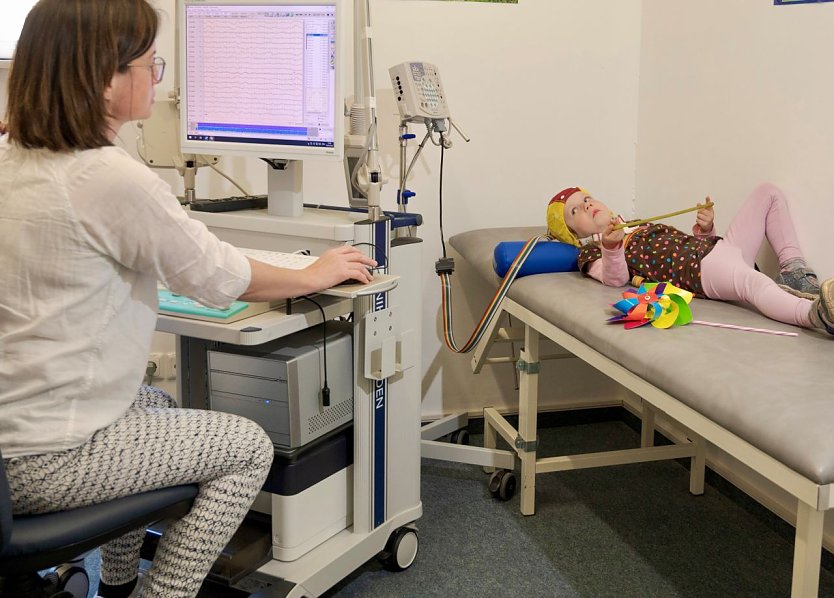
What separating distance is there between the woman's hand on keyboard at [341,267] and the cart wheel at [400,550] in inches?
29.0

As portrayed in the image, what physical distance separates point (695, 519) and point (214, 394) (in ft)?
4.56

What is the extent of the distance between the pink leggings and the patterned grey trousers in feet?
3.75

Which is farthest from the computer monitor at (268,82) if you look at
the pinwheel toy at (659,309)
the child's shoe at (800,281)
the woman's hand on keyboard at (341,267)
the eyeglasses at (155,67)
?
the child's shoe at (800,281)

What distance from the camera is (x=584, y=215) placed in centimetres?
252

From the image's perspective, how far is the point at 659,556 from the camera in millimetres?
2223

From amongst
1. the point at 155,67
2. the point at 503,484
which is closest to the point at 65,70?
the point at 155,67

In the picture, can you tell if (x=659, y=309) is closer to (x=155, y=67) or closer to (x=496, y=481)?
(x=496, y=481)

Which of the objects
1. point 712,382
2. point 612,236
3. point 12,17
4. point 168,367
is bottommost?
point 168,367

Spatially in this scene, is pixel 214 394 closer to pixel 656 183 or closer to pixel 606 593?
pixel 606 593

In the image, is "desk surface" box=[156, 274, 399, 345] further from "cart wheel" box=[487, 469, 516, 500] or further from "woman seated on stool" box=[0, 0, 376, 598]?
"cart wheel" box=[487, 469, 516, 500]

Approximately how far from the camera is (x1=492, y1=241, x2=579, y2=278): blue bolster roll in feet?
7.84

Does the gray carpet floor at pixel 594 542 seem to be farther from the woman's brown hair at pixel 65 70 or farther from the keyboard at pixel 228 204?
the woman's brown hair at pixel 65 70

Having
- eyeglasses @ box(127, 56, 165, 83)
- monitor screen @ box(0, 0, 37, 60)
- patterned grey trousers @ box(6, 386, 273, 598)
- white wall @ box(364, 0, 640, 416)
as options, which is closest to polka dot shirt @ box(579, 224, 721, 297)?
white wall @ box(364, 0, 640, 416)

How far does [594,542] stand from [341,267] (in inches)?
44.7
